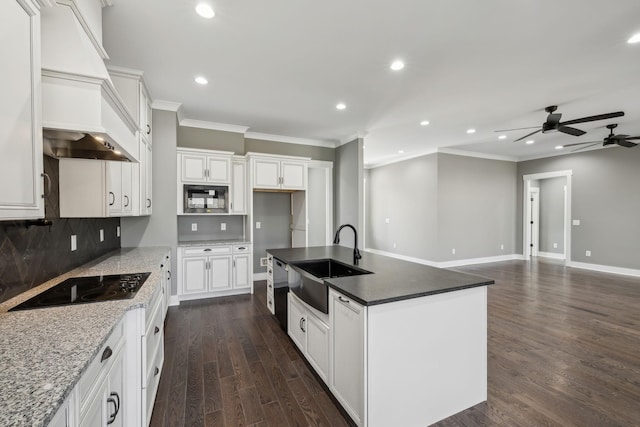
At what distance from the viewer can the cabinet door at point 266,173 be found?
4.66 meters

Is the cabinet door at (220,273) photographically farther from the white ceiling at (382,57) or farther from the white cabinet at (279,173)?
the white ceiling at (382,57)

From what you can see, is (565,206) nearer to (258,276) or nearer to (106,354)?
(258,276)

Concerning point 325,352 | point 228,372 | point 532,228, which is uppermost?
point 532,228

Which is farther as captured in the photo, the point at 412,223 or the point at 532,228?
the point at 532,228

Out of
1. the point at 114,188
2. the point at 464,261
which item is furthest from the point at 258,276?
the point at 464,261

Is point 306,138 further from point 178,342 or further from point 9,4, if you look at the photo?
point 9,4

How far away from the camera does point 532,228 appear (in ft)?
27.1

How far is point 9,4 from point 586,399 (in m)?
3.84

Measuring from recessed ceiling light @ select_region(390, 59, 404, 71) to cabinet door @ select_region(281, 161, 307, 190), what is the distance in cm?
245

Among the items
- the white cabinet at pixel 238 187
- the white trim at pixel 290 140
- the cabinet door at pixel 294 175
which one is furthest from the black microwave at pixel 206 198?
the white trim at pixel 290 140

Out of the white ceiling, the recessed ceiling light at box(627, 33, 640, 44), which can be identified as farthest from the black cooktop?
the recessed ceiling light at box(627, 33, 640, 44)

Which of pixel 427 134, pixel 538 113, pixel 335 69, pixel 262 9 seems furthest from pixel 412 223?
pixel 262 9

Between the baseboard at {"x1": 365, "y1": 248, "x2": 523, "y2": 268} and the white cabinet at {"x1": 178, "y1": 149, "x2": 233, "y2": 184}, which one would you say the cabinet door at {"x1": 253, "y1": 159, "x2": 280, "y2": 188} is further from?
the baseboard at {"x1": 365, "y1": 248, "x2": 523, "y2": 268}

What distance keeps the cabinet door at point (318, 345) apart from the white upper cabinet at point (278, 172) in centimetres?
284
